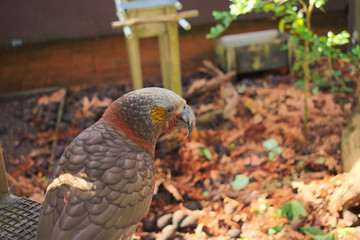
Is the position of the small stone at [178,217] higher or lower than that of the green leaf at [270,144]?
lower

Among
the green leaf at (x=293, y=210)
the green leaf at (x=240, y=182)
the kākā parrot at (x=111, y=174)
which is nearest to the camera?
the kākā parrot at (x=111, y=174)

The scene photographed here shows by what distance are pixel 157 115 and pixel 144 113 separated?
0.23 ft

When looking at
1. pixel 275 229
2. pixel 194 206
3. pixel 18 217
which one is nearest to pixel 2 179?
pixel 18 217

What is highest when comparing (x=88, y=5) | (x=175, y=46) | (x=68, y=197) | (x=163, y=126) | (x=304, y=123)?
(x=88, y=5)

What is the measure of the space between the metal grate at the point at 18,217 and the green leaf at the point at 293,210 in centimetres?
145

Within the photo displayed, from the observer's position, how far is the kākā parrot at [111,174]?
152cm

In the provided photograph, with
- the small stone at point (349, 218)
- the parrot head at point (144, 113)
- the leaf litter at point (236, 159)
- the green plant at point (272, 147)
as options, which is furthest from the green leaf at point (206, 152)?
the parrot head at point (144, 113)

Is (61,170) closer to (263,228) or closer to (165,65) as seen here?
(263,228)

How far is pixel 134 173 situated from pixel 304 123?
6.71 ft

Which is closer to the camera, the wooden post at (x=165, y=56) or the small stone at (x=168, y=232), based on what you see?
the small stone at (x=168, y=232)

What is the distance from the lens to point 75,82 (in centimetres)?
538

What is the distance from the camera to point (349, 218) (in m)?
2.11

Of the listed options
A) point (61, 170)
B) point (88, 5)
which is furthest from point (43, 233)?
point (88, 5)

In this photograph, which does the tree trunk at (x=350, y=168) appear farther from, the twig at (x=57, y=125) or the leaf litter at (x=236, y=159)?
the twig at (x=57, y=125)
